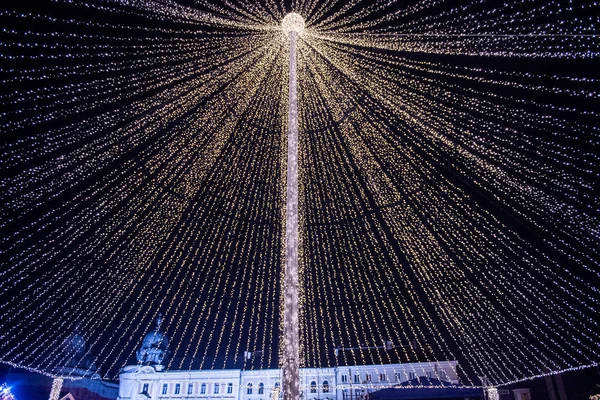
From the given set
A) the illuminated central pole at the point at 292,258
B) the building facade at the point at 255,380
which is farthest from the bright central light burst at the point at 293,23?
the building facade at the point at 255,380

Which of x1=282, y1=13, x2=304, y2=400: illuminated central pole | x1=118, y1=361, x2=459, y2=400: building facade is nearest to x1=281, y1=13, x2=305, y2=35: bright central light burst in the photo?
A: x1=282, y1=13, x2=304, y2=400: illuminated central pole

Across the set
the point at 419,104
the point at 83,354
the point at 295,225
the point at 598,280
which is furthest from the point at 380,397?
the point at 83,354

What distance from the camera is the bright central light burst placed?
10070 mm

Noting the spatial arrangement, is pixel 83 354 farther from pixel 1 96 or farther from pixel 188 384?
pixel 1 96

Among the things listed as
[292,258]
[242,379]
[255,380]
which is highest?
[292,258]

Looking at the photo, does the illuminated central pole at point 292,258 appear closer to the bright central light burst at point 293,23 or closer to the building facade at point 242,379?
the bright central light burst at point 293,23

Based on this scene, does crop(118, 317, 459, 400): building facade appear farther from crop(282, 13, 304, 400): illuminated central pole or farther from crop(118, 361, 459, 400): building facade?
crop(282, 13, 304, 400): illuminated central pole

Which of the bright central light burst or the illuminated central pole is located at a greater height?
the bright central light burst

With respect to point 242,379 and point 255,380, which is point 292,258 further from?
point 242,379

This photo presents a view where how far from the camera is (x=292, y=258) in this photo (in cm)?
895

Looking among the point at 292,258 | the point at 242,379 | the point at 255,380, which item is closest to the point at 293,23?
the point at 292,258

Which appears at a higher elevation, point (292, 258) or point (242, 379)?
point (292, 258)

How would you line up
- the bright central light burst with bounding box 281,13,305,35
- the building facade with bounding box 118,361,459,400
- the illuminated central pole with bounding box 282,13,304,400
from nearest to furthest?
the illuminated central pole with bounding box 282,13,304,400 → the bright central light burst with bounding box 281,13,305,35 → the building facade with bounding box 118,361,459,400

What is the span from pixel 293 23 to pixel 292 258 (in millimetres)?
6341
